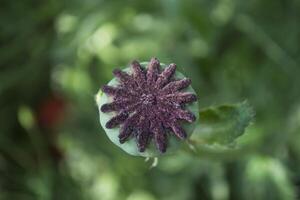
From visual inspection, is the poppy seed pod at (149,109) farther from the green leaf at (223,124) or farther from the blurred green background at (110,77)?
the blurred green background at (110,77)

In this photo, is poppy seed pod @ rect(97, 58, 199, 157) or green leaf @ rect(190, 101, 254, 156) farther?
green leaf @ rect(190, 101, 254, 156)

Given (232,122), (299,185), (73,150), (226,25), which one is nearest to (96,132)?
(73,150)

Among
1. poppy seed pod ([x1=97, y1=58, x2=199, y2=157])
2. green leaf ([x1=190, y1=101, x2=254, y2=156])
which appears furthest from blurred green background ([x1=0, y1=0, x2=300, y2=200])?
poppy seed pod ([x1=97, y1=58, x2=199, y2=157])

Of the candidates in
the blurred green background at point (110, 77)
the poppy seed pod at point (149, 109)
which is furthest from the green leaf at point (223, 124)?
the blurred green background at point (110, 77)

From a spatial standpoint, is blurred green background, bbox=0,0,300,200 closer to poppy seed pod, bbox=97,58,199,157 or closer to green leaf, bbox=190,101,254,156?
green leaf, bbox=190,101,254,156

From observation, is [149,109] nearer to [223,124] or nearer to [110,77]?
[223,124]

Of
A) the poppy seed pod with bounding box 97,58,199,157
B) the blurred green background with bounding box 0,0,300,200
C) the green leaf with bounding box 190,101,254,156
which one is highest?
the blurred green background with bounding box 0,0,300,200

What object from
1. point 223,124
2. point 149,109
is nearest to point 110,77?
point 223,124

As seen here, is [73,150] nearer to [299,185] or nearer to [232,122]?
[299,185]
